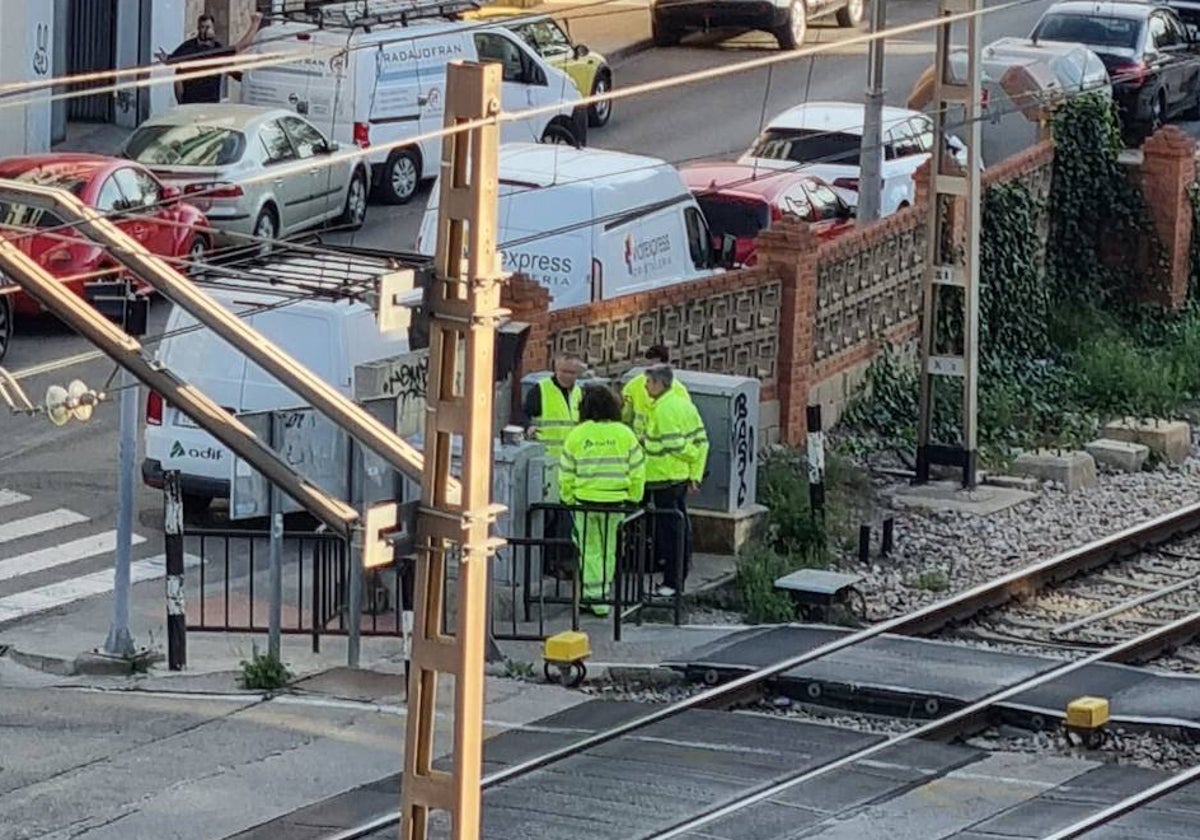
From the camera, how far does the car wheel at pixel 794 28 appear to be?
4022cm

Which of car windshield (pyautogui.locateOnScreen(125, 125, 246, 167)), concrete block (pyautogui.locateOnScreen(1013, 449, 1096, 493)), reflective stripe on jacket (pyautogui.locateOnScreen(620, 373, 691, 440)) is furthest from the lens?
car windshield (pyautogui.locateOnScreen(125, 125, 246, 167))

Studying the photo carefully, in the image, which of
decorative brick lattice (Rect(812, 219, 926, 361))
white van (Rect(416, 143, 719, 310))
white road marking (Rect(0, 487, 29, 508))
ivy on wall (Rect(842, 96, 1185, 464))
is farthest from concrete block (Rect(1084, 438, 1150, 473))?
white road marking (Rect(0, 487, 29, 508))

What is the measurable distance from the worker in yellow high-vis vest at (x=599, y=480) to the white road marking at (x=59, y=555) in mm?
3826

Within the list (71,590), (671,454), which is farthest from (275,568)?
(671,454)

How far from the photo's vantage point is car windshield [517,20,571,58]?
1363 inches

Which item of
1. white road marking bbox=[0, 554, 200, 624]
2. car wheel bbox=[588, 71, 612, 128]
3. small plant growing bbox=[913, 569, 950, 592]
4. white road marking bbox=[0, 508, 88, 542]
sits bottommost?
white road marking bbox=[0, 554, 200, 624]

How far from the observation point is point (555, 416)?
61.1ft

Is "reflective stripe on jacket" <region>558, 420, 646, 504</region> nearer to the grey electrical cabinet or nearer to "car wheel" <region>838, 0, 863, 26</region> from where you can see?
Answer: the grey electrical cabinet

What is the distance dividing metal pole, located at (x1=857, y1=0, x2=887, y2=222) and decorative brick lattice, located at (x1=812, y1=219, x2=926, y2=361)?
393 millimetres

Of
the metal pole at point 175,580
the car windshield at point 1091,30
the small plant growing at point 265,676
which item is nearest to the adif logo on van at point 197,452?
the metal pole at point 175,580

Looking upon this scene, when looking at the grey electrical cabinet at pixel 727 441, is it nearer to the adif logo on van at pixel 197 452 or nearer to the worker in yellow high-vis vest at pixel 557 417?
the worker in yellow high-vis vest at pixel 557 417

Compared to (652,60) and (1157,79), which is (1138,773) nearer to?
(1157,79)

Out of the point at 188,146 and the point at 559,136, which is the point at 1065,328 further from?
the point at 188,146

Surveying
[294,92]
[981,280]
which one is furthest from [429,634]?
[294,92]
